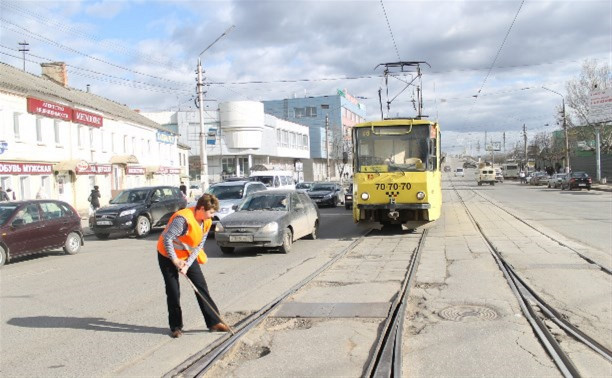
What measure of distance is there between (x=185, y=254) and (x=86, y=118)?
94.2 ft

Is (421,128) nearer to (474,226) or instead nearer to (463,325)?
(474,226)

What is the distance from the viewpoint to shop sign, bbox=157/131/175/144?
150ft

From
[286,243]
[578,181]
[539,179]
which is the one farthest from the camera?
[539,179]

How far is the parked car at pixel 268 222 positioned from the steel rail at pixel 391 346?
495 centimetres

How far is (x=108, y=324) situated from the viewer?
22.6 ft

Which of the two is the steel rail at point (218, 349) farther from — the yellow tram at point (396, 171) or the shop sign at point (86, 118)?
the shop sign at point (86, 118)

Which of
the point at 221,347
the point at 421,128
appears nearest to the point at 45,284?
the point at 221,347

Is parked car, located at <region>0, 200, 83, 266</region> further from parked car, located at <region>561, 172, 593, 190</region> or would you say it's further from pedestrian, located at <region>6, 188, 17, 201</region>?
parked car, located at <region>561, 172, 593, 190</region>

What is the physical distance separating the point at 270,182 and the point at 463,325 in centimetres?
2289

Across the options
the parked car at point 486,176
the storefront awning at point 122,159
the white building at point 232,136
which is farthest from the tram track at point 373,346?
the parked car at point 486,176

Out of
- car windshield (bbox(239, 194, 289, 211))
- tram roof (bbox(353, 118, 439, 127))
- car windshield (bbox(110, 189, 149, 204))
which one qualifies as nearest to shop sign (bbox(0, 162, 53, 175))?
car windshield (bbox(110, 189, 149, 204))

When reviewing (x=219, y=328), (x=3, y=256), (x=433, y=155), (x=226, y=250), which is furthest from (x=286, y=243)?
(x=219, y=328)

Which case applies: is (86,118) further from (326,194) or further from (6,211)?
(6,211)

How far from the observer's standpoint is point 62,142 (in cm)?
2983
